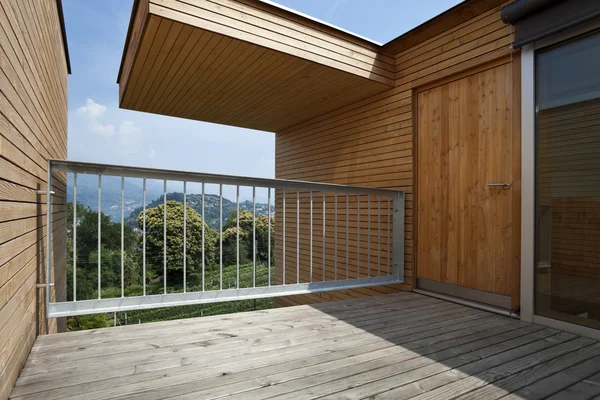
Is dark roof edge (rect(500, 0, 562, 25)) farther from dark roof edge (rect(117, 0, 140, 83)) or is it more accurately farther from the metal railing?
dark roof edge (rect(117, 0, 140, 83))

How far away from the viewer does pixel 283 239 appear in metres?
3.39

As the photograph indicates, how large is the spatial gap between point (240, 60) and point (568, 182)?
3038 millimetres

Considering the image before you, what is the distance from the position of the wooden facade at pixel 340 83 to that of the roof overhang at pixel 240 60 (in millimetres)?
12

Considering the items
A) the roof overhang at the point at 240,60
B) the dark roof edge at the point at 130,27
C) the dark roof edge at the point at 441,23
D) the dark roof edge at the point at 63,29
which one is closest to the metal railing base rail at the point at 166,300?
the roof overhang at the point at 240,60

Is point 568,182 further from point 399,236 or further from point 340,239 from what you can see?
point 340,239

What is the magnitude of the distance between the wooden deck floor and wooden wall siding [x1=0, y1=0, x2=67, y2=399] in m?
0.24

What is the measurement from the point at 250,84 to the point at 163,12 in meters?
1.63

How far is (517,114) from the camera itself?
2918 mm

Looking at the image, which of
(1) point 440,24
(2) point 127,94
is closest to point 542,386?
→ (1) point 440,24

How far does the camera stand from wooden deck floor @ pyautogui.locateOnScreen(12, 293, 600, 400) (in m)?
1.55

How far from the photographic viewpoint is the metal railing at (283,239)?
86.8 inches

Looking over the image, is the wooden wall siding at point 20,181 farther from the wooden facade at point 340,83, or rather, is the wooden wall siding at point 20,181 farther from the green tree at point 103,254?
the green tree at point 103,254

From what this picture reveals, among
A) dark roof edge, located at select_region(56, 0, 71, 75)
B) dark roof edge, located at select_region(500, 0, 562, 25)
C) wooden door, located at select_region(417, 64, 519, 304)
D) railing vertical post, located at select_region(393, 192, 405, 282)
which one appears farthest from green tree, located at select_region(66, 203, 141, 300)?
dark roof edge, located at select_region(500, 0, 562, 25)

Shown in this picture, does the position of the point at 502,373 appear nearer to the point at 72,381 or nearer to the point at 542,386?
the point at 542,386
